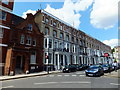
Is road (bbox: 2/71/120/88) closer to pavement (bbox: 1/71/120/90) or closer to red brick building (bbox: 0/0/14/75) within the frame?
pavement (bbox: 1/71/120/90)

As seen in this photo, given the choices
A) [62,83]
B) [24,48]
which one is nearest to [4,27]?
[24,48]

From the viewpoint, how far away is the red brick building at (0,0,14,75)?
22078mm

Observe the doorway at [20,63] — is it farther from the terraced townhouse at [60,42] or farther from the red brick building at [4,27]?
the terraced townhouse at [60,42]

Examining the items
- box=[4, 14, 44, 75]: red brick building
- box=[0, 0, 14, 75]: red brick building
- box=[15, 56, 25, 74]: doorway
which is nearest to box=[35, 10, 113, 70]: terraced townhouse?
box=[4, 14, 44, 75]: red brick building

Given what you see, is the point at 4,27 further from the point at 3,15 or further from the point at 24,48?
the point at 24,48

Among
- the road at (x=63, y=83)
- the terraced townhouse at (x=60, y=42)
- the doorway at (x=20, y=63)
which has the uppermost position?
the terraced townhouse at (x=60, y=42)

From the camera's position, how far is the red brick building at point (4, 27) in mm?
22078

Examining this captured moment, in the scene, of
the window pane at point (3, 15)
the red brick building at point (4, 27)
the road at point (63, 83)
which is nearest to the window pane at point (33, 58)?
the red brick building at point (4, 27)

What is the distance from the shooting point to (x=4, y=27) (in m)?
22.7

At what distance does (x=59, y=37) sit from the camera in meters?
36.8

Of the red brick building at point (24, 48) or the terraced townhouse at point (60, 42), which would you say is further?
the terraced townhouse at point (60, 42)

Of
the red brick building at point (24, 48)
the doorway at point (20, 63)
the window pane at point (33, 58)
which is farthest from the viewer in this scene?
the window pane at point (33, 58)

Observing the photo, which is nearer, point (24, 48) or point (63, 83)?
point (63, 83)

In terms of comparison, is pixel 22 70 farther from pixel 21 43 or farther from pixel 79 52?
pixel 79 52
